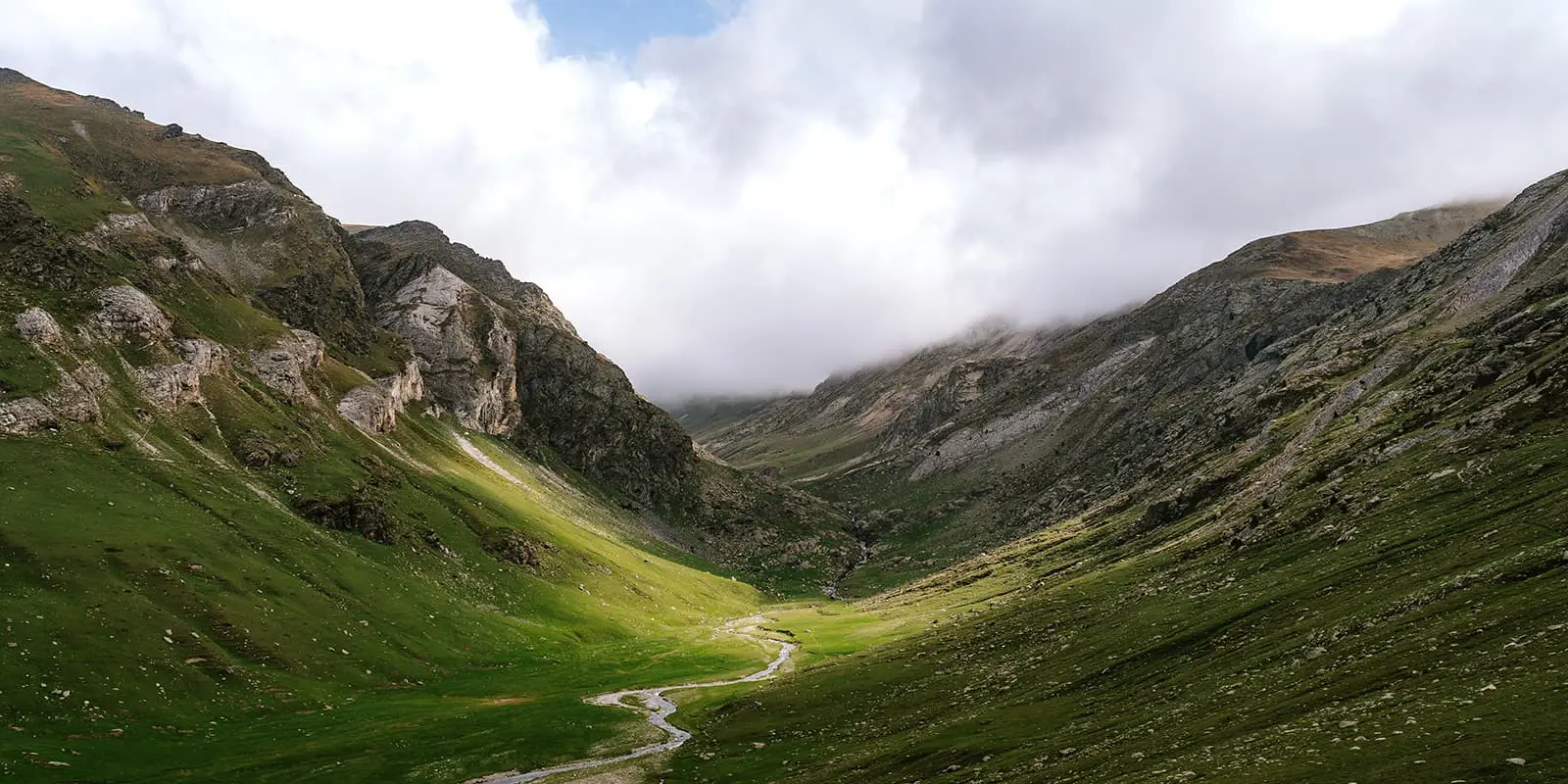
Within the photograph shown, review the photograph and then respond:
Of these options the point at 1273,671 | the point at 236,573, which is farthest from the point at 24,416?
the point at 1273,671

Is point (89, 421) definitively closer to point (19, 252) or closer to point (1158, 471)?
point (19, 252)

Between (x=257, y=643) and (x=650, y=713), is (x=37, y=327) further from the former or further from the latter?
(x=650, y=713)

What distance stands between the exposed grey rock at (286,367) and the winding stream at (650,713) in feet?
371

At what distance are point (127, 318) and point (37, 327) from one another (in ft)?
66.1

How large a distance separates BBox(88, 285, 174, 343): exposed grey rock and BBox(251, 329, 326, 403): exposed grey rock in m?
26.0

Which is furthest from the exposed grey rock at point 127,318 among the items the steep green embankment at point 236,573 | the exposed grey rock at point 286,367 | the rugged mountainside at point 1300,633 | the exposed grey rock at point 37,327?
the rugged mountainside at point 1300,633

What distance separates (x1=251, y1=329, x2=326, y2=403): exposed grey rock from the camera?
574ft

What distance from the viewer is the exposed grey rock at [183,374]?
439 ft

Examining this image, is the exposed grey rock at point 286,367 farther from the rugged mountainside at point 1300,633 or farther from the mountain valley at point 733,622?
the rugged mountainside at point 1300,633

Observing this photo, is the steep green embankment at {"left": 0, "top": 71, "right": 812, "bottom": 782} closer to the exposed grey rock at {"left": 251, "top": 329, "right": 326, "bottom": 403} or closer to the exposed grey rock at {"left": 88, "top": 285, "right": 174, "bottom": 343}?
the exposed grey rock at {"left": 88, "top": 285, "right": 174, "bottom": 343}

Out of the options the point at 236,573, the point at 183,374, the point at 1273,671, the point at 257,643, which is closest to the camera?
the point at 1273,671

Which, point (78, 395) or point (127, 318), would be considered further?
point (127, 318)

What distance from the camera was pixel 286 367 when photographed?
181375mm


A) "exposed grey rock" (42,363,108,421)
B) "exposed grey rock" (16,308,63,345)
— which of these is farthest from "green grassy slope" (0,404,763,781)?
"exposed grey rock" (16,308,63,345)
